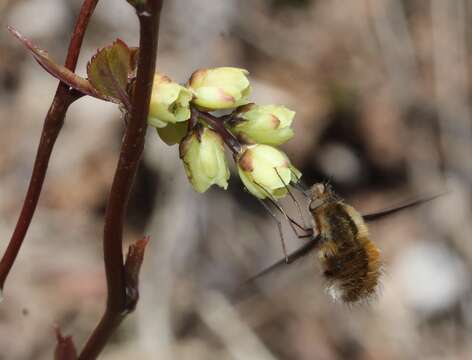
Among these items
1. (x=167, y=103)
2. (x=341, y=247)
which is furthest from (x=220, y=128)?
(x=341, y=247)

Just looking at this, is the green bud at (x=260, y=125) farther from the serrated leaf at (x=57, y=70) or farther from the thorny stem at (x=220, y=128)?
the serrated leaf at (x=57, y=70)

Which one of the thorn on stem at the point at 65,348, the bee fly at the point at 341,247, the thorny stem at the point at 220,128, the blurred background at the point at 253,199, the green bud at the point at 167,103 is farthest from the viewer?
the blurred background at the point at 253,199

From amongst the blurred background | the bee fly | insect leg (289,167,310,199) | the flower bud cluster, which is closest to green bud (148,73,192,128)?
the flower bud cluster

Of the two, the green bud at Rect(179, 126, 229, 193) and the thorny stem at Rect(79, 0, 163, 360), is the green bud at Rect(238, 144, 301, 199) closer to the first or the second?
the green bud at Rect(179, 126, 229, 193)

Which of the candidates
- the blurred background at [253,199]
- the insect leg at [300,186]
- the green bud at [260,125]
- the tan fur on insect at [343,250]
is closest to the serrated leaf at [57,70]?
the green bud at [260,125]

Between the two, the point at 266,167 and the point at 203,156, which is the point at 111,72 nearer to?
the point at 203,156

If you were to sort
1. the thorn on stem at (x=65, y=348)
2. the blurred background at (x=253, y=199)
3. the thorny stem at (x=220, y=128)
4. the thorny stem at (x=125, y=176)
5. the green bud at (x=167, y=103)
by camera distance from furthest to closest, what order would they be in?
the blurred background at (x=253, y=199), the thorn on stem at (x=65, y=348), the thorny stem at (x=220, y=128), the green bud at (x=167, y=103), the thorny stem at (x=125, y=176)
